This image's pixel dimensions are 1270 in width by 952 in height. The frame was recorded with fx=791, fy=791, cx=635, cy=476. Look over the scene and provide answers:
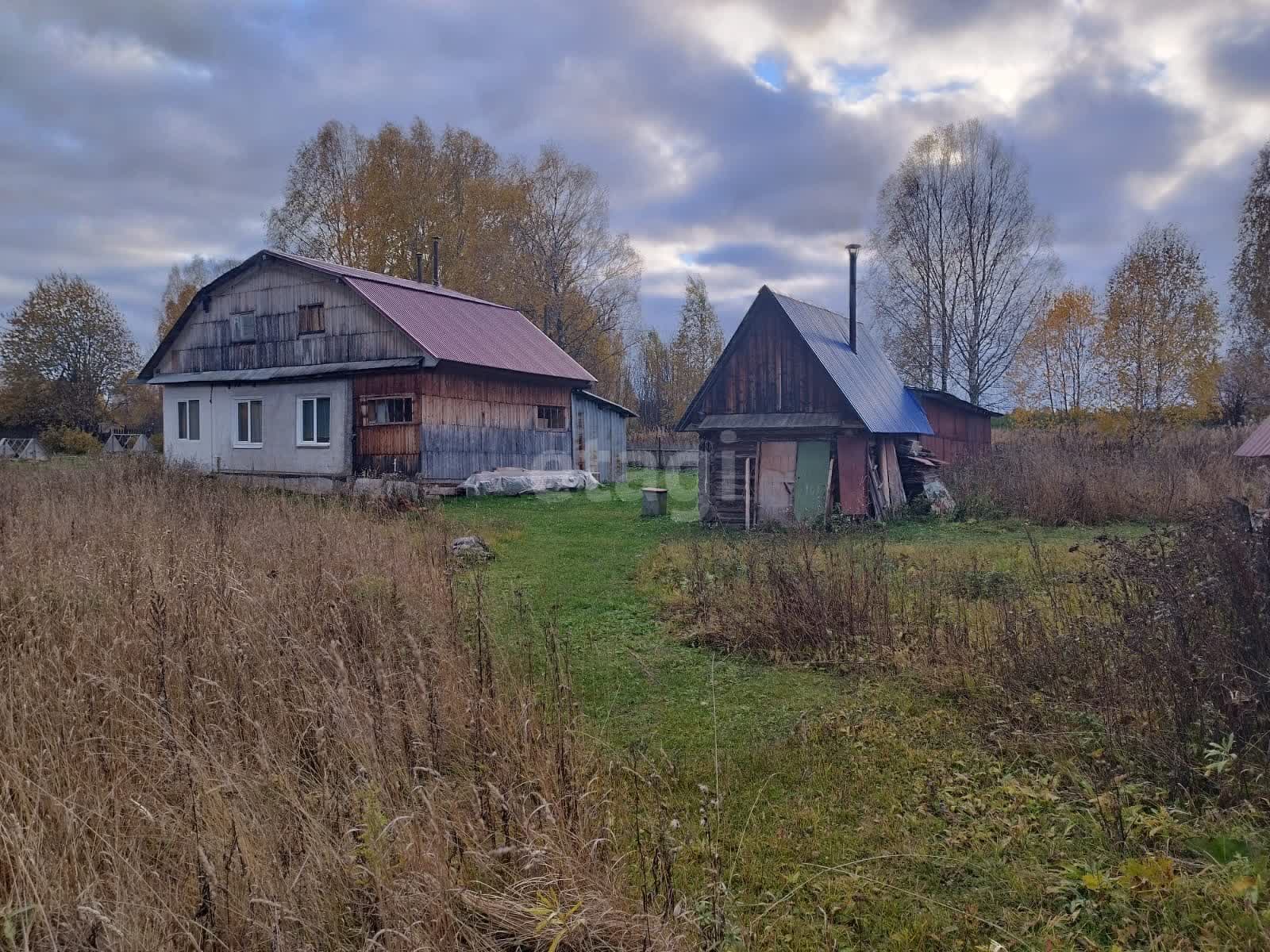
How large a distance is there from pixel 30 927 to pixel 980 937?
3603 millimetres

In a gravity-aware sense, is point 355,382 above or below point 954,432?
above

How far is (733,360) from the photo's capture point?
16.7 metres

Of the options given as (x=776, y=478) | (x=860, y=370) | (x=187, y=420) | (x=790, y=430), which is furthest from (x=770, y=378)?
(x=187, y=420)

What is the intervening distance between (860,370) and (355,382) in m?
12.8

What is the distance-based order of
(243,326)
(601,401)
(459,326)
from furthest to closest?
(601,401) < (243,326) < (459,326)

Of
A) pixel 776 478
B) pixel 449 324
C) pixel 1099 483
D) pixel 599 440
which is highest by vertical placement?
pixel 449 324

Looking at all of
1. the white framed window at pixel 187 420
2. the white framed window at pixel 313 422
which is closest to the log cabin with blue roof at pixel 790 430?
the white framed window at pixel 313 422

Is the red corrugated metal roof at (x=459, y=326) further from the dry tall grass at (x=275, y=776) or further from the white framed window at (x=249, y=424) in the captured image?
the dry tall grass at (x=275, y=776)

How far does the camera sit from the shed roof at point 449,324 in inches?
811

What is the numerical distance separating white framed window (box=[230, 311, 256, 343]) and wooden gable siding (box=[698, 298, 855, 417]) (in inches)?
562

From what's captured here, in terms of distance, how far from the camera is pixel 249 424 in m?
23.0

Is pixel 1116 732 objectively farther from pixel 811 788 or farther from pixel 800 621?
pixel 800 621

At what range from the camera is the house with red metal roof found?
20.3 m

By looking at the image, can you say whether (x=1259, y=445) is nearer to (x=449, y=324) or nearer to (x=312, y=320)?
(x=449, y=324)
